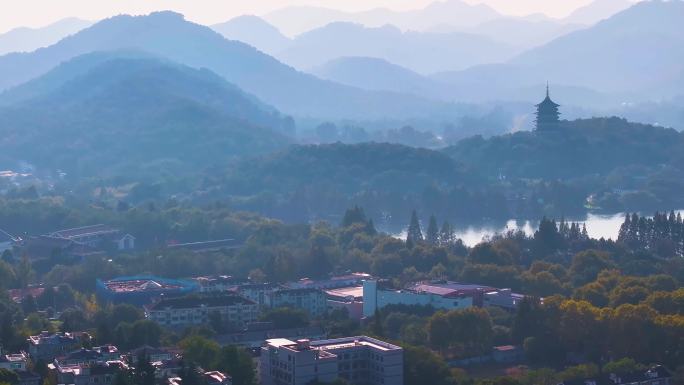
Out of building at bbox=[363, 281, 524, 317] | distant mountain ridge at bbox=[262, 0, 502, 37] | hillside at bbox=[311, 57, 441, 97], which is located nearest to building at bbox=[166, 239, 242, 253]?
building at bbox=[363, 281, 524, 317]

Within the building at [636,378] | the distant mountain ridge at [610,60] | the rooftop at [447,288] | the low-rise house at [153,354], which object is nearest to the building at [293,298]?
the rooftop at [447,288]

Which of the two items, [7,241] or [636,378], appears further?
[7,241]

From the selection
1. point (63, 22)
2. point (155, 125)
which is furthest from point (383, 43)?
point (155, 125)

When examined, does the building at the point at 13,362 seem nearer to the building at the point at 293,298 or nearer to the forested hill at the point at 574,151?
the building at the point at 293,298

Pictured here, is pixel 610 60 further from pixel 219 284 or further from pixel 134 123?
pixel 219 284

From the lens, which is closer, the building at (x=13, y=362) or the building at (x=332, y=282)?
the building at (x=13, y=362)

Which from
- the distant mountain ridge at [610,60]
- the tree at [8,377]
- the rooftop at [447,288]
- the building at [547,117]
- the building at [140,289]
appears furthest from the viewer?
the distant mountain ridge at [610,60]

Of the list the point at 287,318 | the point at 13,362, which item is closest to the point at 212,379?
the point at 13,362
